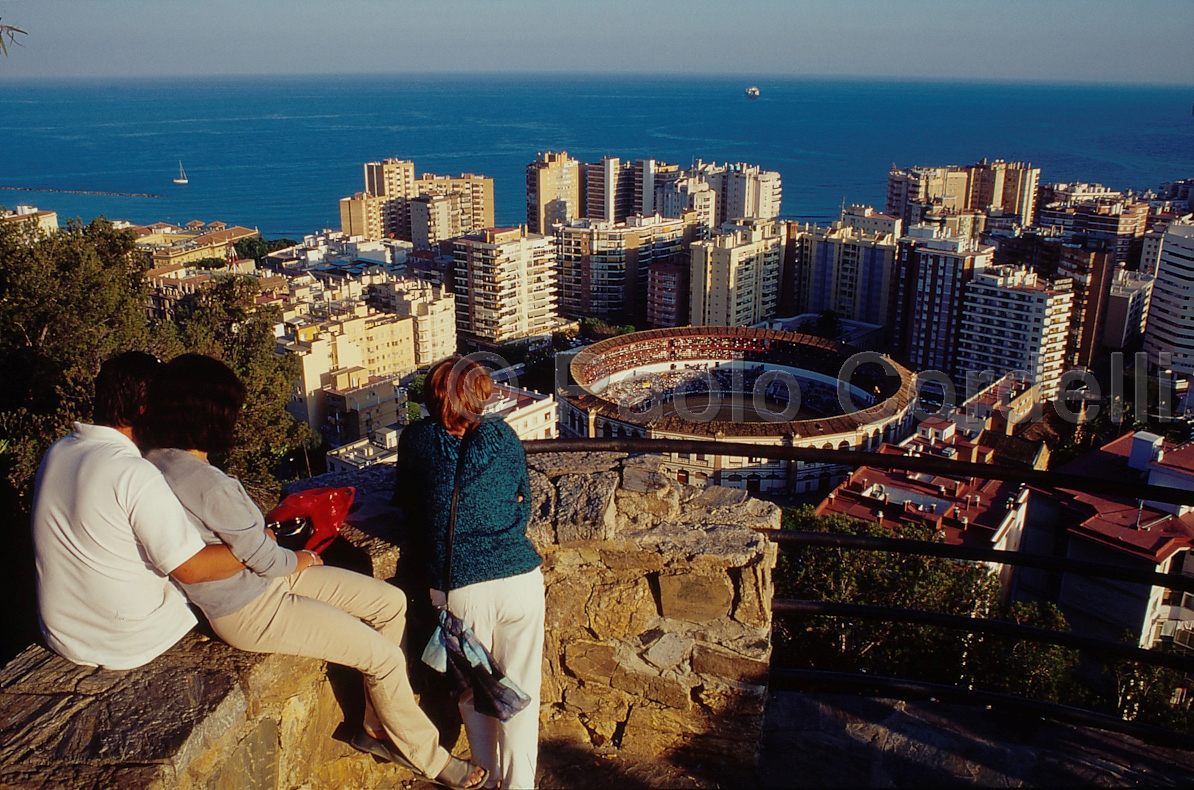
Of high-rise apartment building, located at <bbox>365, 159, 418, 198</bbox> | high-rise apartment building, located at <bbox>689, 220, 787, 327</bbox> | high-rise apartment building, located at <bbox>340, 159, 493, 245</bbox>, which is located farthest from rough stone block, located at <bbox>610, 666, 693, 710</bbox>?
high-rise apartment building, located at <bbox>365, 159, 418, 198</bbox>

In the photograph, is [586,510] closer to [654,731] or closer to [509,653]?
[509,653]

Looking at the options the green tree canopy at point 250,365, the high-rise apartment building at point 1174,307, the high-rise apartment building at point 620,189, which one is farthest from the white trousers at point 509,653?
the high-rise apartment building at point 620,189

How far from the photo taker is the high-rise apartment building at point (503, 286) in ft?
114

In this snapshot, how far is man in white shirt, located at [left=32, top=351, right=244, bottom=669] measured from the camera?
1.50m

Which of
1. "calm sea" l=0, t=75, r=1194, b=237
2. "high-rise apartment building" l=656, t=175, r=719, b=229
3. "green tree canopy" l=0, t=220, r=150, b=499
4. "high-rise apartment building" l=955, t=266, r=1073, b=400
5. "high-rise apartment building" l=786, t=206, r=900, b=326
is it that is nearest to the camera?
"green tree canopy" l=0, t=220, r=150, b=499

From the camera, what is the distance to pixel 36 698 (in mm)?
1496

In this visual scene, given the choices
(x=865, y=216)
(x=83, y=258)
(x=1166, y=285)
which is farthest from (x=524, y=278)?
(x=83, y=258)

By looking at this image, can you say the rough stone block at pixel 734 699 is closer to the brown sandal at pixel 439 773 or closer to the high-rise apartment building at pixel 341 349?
the brown sandal at pixel 439 773

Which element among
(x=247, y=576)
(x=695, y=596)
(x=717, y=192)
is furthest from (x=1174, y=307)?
(x=247, y=576)

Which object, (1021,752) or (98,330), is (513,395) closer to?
(98,330)

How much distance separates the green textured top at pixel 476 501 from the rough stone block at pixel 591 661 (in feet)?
1.29

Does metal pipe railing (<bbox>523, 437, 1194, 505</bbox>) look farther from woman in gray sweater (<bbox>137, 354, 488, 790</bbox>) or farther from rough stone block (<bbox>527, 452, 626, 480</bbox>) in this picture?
woman in gray sweater (<bbox>137, 354, 488, 790</bbox>)

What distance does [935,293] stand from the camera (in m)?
29.2

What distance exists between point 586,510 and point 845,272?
35974 mm
